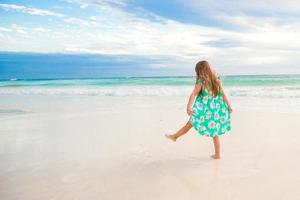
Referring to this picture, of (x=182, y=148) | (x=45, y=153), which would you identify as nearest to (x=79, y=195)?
(x=45, y=153)

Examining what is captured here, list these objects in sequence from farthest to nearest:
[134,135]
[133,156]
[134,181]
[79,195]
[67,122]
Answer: [67,122]
[134,135]
[133,156]
[134,181]
[79,195]

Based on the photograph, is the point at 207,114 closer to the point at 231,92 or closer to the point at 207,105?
the point at 207,105

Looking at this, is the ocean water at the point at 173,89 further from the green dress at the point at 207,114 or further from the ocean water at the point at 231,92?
the green dress at the point at 207,114

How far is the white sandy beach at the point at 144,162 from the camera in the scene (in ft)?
11.8

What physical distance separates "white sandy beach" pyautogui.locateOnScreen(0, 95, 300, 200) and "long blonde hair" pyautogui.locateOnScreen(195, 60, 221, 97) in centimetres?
96

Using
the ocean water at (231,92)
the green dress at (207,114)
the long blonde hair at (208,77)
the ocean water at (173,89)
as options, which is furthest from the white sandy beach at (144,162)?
the ocean water at (173,89)

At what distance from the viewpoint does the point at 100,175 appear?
414 cm

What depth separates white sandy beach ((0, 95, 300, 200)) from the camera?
3592 millimetres

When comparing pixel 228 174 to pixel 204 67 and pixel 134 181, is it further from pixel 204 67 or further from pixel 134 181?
pixel 204 67

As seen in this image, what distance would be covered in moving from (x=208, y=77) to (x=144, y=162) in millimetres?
1425

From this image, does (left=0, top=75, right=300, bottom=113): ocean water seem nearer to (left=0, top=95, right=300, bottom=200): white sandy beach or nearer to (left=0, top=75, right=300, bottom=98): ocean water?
(left=0, top=75, right=300, bottom=98): ocean water

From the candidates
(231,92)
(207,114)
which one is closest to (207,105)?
(207,114)

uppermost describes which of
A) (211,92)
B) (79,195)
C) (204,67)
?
(204,67)

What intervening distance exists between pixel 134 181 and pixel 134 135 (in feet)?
8.43
